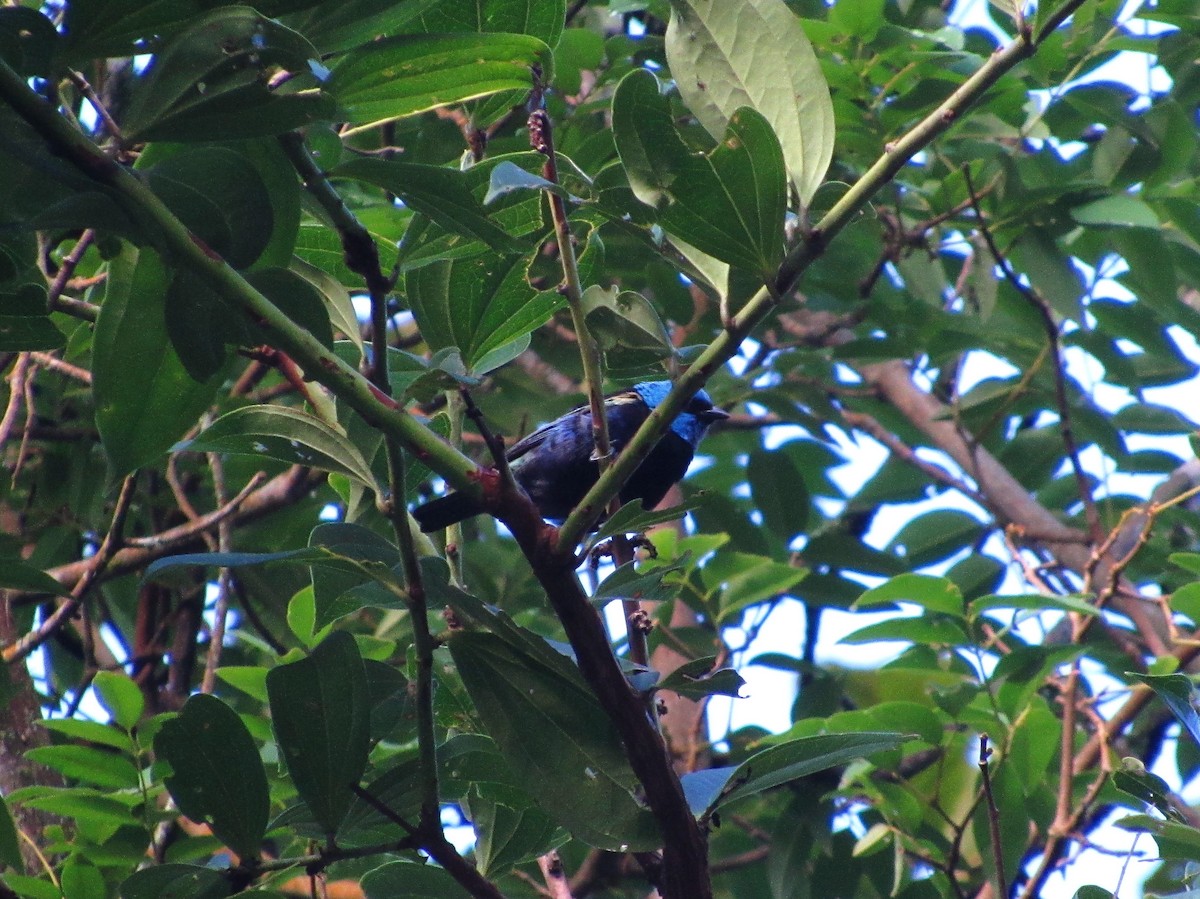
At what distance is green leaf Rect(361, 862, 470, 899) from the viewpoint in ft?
5.57

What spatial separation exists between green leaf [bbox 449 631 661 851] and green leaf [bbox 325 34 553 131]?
63cm

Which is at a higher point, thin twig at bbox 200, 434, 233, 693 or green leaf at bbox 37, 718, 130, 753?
thin twig at bbox 200, 434, 233, 693

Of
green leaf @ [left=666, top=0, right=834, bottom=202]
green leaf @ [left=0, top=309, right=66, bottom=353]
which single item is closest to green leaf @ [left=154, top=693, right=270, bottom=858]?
green leaf @ [left=0, top=309, right=66, bottom=353]

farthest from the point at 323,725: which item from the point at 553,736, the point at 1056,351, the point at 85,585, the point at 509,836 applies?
the point at 1056,351


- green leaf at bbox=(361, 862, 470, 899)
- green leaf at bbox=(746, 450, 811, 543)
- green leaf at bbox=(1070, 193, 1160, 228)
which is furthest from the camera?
green leaf at bbox=(746, 450, 811, 543)

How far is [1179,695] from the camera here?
1621 mm

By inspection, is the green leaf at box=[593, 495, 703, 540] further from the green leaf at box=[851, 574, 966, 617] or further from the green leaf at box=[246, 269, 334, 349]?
the green leaf at box=[851, 574, 966, 617]

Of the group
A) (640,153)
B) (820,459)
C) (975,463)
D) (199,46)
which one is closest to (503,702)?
(640,153)

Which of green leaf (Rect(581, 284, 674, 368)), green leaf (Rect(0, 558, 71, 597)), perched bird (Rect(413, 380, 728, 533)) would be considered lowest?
green leaf (Rect(0, 558, 71, 597))

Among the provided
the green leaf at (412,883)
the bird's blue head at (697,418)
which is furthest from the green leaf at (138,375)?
the bird's blue head at (697,418)

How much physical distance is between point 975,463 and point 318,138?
114 inches

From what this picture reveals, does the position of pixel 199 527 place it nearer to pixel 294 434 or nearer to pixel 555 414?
pixel 555 414

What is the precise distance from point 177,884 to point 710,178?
1.09 m

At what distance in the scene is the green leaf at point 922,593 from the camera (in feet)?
9.41
